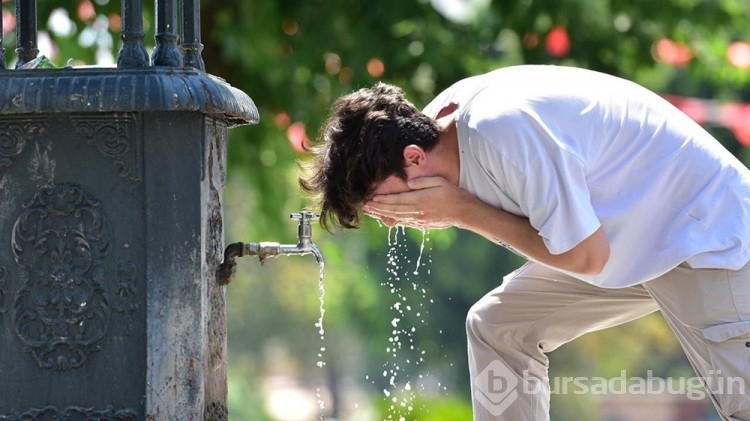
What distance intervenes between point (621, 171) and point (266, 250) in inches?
36.0

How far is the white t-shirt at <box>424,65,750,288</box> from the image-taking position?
10.1ft

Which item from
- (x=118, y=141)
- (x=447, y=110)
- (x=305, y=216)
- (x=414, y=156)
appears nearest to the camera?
(x=118, y=141)

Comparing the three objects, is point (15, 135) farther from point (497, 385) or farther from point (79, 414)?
point (497, 385)

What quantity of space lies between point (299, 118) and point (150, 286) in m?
3.87

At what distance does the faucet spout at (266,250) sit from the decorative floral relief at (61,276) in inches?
13.3

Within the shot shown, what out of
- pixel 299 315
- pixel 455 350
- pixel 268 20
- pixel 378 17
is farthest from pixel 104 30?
pixel 299 315

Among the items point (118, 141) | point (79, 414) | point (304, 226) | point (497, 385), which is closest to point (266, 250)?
point (304, 226)

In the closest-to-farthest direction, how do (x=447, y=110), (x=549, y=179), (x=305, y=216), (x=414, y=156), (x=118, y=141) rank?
(x=549, y=179)
(x=118, y=141)
(x=414, y=156)
(x=447, y=110)
(x=305, y=216)

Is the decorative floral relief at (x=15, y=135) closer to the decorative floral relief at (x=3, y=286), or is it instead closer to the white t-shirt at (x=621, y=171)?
the decorative floral relief at (x=3, y=286)

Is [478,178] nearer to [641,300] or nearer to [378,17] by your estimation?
[641,300]

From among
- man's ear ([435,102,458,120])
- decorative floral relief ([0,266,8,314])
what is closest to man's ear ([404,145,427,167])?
man's ear ([435,102,458,120])

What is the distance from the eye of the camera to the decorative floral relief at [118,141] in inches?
122

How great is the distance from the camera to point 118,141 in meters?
3.09

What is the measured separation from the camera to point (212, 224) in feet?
10.7
